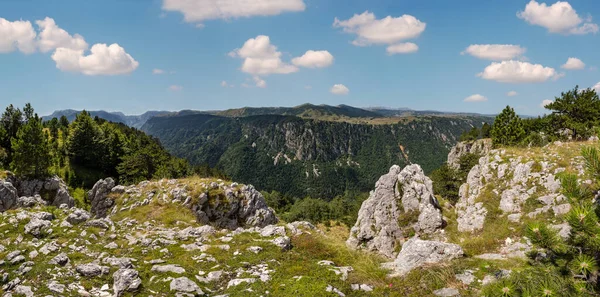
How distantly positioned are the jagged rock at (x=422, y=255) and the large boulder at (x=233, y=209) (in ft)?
75.8

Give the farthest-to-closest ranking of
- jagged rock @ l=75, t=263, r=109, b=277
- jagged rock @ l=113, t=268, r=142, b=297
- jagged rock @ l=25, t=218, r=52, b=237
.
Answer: jagged rock @ l=25, t=218, r=52, b=237
jagged rock @ l=75, t=263, r=109, b=277
jagged rock @ l=113, t=268, r=142, b=297

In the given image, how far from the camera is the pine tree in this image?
37750mm

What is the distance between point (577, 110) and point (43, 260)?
7392cm

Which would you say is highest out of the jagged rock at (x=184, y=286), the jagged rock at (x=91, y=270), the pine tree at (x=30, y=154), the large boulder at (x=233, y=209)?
the pine tree at (x=30, y=154)

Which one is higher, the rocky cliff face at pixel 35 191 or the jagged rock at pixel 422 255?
the jagged rock at pixel 422 255

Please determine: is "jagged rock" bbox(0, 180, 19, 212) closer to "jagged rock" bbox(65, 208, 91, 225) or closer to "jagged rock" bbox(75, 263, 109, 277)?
"jagged rock" bbox(65, 208, 91, 225)

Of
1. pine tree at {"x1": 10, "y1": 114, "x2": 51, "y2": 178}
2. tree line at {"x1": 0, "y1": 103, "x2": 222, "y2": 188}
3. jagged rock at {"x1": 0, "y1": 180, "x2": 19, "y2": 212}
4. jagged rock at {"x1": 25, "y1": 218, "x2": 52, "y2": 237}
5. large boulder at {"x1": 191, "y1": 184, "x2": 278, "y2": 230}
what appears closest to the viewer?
jagged rock at {"x1": 25, "y1": 218, "x2": 52, "y2": 237}

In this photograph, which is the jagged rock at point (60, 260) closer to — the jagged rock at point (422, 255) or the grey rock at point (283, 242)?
the grey rock at point (283, 242)

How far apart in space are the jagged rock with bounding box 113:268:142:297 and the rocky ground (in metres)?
0.05

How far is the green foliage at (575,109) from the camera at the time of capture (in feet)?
164

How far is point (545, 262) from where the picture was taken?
8.12 meters

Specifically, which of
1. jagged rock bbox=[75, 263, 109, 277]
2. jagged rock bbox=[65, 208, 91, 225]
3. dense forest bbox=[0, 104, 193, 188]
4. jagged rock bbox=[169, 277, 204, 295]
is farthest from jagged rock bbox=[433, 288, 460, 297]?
dense forest bbox=[0, 104, 193, 188]

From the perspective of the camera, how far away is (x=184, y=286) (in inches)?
492

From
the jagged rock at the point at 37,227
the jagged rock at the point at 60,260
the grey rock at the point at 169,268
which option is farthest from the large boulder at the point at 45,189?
the grey rock at the point at 169,268
